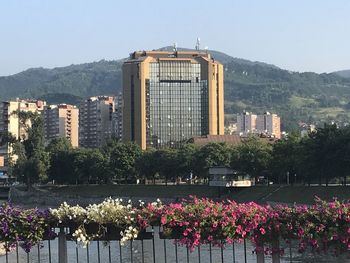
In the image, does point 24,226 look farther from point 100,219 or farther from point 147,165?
point 147,165

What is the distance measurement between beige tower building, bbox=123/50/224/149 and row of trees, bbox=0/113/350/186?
30.0m

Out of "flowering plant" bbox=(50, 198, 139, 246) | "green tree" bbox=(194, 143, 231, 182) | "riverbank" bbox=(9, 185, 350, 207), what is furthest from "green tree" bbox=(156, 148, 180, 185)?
"flowering plant" bbox=(50, 198, 139, 246)

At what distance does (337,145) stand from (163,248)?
6438 cm

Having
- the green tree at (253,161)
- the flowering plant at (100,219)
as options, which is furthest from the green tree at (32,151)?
the flowering plant at (100,219)

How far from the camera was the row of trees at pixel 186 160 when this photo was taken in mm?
74500

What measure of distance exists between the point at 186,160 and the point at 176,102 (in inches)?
2530

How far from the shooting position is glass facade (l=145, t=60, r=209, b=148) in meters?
164

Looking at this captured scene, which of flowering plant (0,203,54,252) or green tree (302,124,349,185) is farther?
green tree (302,124,349,185)

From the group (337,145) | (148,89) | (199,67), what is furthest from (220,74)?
(337,145)

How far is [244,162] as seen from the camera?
93.0m

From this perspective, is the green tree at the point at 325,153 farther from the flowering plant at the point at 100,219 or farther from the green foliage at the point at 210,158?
the flowering plant at the point at 100,219

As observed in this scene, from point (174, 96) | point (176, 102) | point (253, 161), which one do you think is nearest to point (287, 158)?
point (253, 161)

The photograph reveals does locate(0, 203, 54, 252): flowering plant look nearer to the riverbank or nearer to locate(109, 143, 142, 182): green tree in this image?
the riverbank

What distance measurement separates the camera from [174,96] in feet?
554
